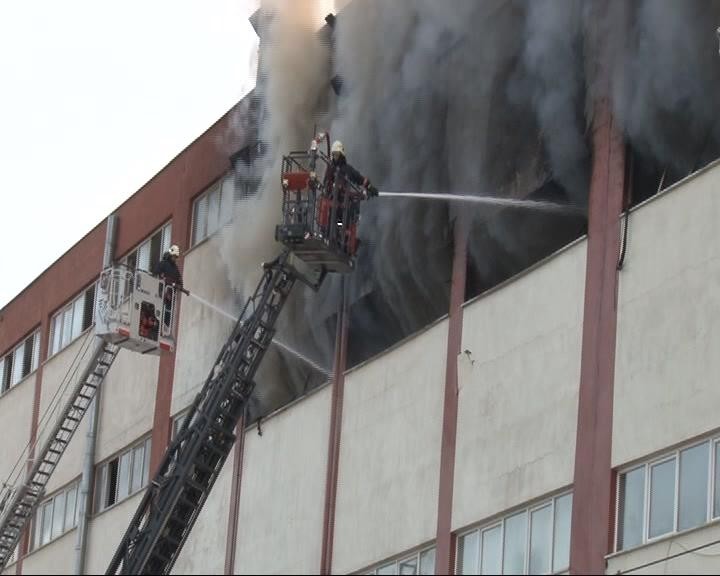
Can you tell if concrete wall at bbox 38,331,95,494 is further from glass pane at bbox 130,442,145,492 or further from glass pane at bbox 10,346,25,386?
glass pane at bbox 130,442,145,492

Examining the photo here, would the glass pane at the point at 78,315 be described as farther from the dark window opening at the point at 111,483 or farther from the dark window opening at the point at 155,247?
the dark window opening at the point at 111,483

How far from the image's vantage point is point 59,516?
3803cm

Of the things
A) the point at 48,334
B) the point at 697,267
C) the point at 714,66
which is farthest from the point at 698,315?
the point at 48,334

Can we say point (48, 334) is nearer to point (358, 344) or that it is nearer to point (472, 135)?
point (358, 344)

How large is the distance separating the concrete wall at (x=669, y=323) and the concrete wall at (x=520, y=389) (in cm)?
106

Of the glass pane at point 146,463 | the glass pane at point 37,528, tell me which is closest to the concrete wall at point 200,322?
the glass pane at point 146,463

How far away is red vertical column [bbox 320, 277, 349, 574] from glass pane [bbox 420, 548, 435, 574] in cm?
221

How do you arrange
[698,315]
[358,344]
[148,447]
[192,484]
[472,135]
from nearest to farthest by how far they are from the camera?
[698,315], [192,484], [472,135], [358,344], [148,447]

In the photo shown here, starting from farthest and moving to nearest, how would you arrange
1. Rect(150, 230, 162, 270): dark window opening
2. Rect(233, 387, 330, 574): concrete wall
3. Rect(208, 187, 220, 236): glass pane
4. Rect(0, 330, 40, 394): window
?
Rect(0, 330, 40, 394): window
Rect(150, 230, 162, 270): dark window opening
Rect(208, 187, 220, 236): glass pane
Rect(233, 387, 330, 574): concrete wall

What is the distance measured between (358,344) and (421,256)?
2.17 metres

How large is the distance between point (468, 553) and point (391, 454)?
7.95 feet

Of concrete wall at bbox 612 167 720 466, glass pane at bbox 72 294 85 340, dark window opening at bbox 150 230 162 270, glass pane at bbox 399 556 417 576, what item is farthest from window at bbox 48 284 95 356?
concrete wall at bbox 612 167 720 466

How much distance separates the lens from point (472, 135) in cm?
2664

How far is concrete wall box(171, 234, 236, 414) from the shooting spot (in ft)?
107
